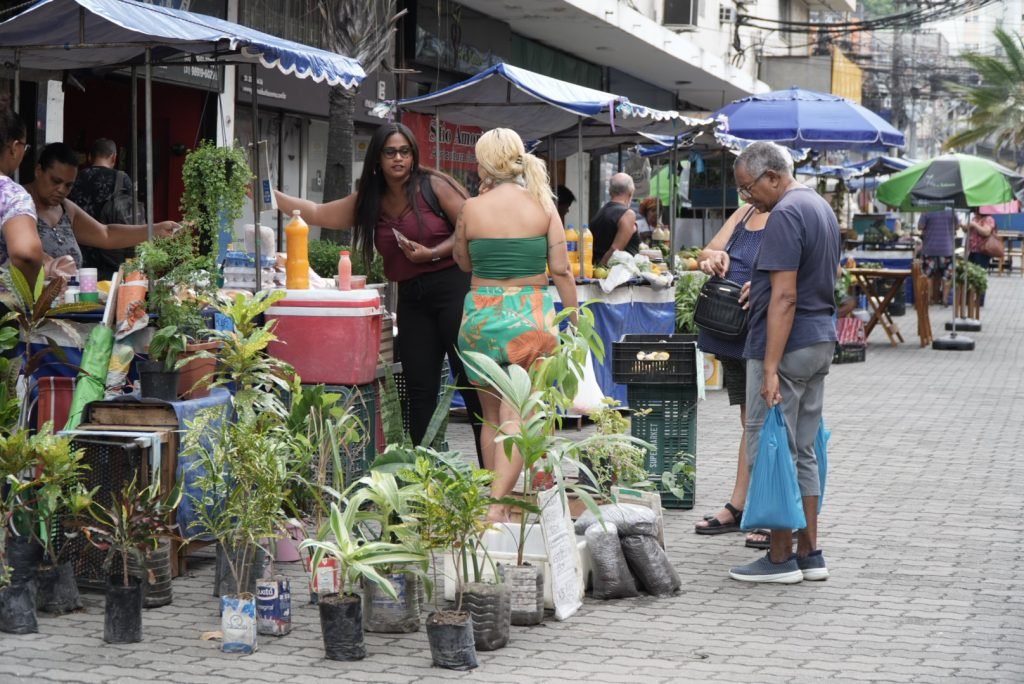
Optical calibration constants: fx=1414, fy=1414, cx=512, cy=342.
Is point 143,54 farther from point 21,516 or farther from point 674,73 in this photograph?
point 674,73

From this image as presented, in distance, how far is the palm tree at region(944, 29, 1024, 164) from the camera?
47.1 metres

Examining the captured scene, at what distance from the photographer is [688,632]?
5.54m

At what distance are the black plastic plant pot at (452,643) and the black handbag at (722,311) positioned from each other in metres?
2.68

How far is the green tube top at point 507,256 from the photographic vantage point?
21.1ft

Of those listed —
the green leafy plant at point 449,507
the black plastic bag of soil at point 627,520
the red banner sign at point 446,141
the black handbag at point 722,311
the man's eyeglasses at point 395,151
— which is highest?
the red banner sign at point 446,141

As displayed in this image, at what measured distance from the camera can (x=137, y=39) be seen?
22.6ft

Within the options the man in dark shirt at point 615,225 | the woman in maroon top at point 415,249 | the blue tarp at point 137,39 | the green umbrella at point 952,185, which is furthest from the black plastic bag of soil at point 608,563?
the green umbrella at point 952,185

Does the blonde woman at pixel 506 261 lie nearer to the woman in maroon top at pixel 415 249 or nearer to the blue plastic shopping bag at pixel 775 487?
the woman in maroon top at pixel 415 249

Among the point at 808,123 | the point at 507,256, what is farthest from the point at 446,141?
the point at 507,256

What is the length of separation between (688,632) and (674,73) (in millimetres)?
24195

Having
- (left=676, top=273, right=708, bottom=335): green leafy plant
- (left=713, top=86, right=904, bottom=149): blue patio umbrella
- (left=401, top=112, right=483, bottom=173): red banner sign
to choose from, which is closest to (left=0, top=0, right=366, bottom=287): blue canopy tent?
(left=676, top=273, right=708, bottom=335): green leafy plant

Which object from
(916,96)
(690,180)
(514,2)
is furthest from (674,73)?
(916,96)

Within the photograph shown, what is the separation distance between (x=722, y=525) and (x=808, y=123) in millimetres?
10464

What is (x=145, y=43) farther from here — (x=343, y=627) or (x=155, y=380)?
(x=343, y=627)
